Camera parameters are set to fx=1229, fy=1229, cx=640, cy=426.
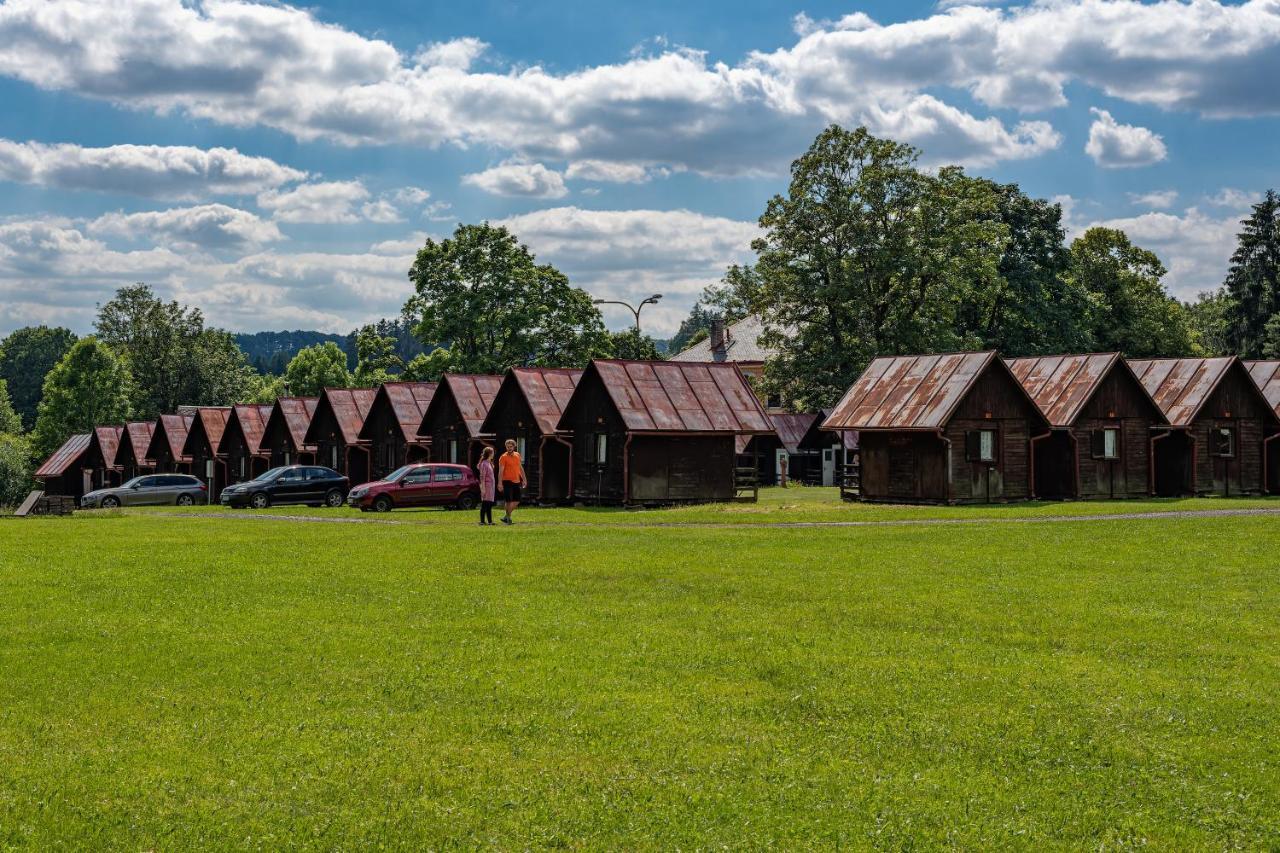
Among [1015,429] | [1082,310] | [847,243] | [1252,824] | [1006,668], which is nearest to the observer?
[1252,824]

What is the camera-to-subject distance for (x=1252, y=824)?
8508 millimetres

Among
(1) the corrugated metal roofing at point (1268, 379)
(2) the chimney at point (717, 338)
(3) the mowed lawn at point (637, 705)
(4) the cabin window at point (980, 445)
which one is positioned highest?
(2) the chimney at point (717, 338)

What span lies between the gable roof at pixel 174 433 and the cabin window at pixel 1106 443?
53.5 m

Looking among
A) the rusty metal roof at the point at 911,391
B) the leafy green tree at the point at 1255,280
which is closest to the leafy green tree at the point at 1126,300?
the leafy green tree at the point at 1255,280

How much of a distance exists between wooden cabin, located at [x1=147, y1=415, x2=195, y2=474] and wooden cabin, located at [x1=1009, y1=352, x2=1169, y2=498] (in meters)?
52.0

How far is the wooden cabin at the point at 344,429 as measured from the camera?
5991 centimetres

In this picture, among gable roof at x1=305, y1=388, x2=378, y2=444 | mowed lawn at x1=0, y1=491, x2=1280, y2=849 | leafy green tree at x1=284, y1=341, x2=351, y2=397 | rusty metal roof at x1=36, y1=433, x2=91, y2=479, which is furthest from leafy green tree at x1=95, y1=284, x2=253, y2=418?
mowed lawn at x1=0, y1=491, x2=1280, y2=849

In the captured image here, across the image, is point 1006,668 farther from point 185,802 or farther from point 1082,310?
point 1082,310

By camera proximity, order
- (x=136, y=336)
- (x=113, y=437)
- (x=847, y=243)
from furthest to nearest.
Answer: (x=136, y=336) → (x=113, y=437) → (x=847, y=243)

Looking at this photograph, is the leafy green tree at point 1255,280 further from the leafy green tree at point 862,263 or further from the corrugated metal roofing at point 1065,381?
the corrugated metal roofing at point 1065,381

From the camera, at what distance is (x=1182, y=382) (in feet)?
156

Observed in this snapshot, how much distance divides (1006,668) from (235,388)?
4691 inches

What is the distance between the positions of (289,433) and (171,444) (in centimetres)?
1564


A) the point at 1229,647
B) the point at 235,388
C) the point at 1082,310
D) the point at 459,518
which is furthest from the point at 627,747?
the point at 235,388
